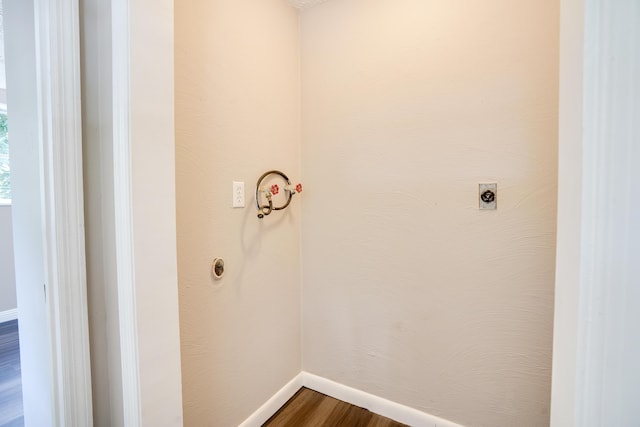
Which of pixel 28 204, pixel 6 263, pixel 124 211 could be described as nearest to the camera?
pixel 124 211

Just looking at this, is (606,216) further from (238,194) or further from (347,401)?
(347,401)

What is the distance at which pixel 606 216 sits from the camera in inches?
15.5

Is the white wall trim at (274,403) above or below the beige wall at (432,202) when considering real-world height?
below

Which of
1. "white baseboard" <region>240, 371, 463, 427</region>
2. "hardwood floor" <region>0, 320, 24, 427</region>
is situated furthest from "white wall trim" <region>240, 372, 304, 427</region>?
"hardwood floor" <region>0, 320, 24, 427</region>

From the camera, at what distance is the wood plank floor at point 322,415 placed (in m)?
Result: 1.39

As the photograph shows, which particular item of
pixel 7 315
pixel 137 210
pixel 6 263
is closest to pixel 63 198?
pixel 137 210

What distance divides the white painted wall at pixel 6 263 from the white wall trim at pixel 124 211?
3.25 metres

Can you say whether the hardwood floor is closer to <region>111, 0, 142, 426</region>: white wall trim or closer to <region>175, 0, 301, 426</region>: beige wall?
<region>175, 0, 301, 426</region>: beige wall

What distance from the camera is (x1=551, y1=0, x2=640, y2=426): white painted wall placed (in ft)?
1.24

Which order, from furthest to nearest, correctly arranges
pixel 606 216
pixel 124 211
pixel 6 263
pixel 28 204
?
pixel 6 263, pixel 28 204, pixel 124 211, pixel 606 216

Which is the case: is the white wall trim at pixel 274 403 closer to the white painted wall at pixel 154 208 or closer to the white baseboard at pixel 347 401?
the white baseboard at pixel 347 401

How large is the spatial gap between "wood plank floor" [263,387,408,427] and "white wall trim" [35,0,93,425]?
3.14 feet

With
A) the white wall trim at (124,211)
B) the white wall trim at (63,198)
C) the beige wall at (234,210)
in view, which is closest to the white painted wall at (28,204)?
the white wall trim at (63,198)

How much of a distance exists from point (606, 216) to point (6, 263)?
4319 millimetres
